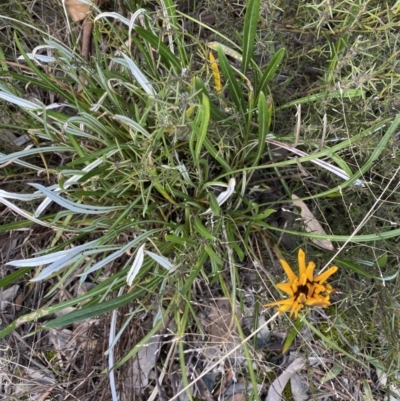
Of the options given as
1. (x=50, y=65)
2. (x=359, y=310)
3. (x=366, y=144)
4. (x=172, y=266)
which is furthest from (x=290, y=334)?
(x=50, y=65)

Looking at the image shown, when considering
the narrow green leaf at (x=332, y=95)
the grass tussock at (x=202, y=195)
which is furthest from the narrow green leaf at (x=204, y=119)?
the narrow green leaf at (x=332, y=95)

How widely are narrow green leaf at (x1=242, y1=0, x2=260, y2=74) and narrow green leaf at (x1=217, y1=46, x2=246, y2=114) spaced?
0.13 ft

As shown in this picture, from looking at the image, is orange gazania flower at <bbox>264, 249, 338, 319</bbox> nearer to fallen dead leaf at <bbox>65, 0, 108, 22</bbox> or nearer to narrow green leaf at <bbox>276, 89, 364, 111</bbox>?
narrow green leaf at <bbox>276, 89, 364, 111</bbox>

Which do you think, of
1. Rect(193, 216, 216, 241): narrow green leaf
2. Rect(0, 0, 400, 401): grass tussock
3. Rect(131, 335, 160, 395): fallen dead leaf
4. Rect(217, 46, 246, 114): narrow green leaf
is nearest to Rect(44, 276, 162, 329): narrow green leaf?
Rect(0, 0, 400, 401): grass tussock

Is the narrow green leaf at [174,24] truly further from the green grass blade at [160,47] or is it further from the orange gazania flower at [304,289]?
the orange gazania flower at [304,289]

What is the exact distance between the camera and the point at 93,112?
3.24 ft

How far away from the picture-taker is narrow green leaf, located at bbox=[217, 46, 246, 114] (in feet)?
2.72

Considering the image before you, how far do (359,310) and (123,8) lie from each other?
2.79 ft

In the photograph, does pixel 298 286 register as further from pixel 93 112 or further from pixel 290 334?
pixel 93 112

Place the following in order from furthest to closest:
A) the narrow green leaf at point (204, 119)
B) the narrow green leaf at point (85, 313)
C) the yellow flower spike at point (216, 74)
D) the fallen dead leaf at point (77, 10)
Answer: the fallen dead leaf at point (77, 10) → the yellow flower spike at point (216, 74) → the narrow green leaf at point (85, 313) → the narrow green leaf at point (204, 119)

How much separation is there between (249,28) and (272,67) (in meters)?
0.08

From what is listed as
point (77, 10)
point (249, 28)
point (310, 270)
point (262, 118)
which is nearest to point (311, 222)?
point (310, 270)

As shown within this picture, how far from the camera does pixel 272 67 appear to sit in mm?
843

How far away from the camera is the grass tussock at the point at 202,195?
0.86 metres
